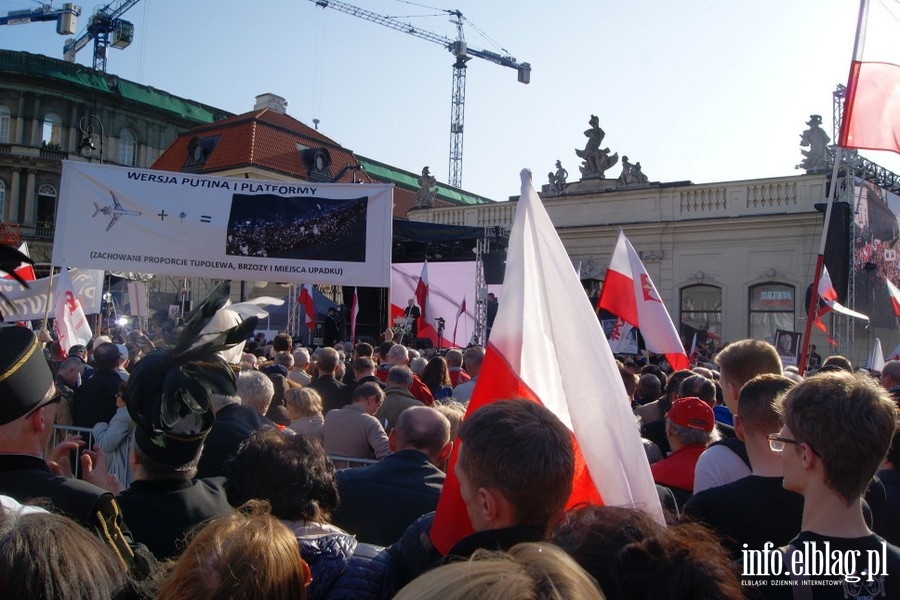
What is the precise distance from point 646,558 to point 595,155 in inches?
929

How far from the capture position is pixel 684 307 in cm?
2253

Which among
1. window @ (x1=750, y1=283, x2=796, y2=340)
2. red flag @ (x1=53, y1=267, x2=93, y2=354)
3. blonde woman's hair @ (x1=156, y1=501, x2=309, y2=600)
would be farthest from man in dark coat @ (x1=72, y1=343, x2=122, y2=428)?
window @ (x1=750, y1=283, x2=796, y2=340)

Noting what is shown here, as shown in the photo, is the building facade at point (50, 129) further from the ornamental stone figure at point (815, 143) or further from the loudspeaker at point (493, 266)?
the ornamental stone figure at point (815, 143)

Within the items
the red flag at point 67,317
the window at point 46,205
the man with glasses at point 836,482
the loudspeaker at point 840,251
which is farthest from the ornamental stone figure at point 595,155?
the window at point 46,205

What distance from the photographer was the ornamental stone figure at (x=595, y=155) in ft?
79.3

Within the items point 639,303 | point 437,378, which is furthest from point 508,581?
point 639,303

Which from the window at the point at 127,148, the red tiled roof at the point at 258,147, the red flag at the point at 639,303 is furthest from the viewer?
the window at the point at 127,148

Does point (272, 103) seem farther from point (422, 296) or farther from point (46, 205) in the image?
→ point (422, 296)

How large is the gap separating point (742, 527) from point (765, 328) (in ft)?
65.8

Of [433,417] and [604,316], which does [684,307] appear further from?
[433,417]

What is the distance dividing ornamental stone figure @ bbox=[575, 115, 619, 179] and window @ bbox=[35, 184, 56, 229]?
35.4 metres

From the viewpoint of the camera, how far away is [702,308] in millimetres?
22328

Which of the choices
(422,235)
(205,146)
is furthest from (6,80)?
(422,235)

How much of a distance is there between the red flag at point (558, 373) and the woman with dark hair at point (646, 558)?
672 mm
